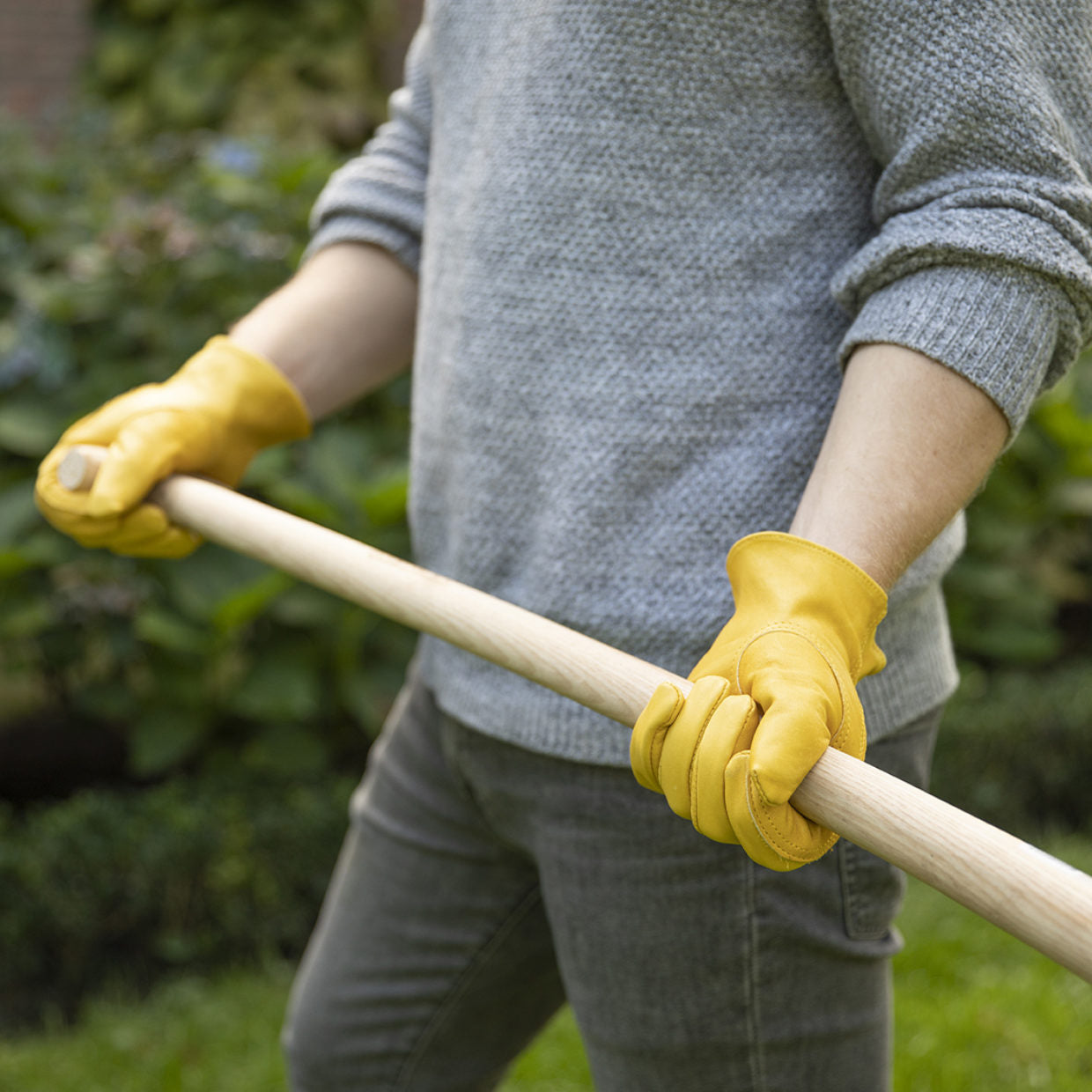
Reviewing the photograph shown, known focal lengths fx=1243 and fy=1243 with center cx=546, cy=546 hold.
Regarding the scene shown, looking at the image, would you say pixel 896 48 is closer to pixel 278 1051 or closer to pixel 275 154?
pixel 278 1051

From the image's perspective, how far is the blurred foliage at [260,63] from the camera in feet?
19.6

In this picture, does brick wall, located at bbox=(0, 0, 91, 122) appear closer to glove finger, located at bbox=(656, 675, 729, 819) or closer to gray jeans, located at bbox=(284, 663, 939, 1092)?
gray jeans, located at bbox=(284, 663, 939, 1092)

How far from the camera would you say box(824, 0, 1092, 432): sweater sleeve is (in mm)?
945

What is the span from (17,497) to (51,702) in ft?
2.64

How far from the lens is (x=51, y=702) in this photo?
335 centimetres

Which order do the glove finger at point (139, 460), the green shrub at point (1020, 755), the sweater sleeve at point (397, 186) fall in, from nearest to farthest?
1. the glove finger at point (139, 460)
2. the sweater sleeve at point (397, 186)
3. the green shrub at point (1020, 755)

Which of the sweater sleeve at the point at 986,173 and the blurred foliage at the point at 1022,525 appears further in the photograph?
the blurred foliage at the point at 1022,525

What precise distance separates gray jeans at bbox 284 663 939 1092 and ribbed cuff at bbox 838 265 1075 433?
390 mm

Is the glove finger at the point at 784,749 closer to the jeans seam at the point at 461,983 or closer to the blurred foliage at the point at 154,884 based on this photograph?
the jeans seam at the point at 461,983

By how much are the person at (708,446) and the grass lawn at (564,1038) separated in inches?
43.8

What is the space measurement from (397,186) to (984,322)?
766 millimetres

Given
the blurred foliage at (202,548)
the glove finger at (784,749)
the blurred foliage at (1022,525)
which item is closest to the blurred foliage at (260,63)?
the blurred foliage at (202,548)

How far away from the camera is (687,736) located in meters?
0.89

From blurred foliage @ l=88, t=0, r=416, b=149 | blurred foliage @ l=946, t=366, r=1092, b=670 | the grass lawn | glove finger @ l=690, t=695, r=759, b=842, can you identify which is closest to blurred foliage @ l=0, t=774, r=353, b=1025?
the grass lawn
